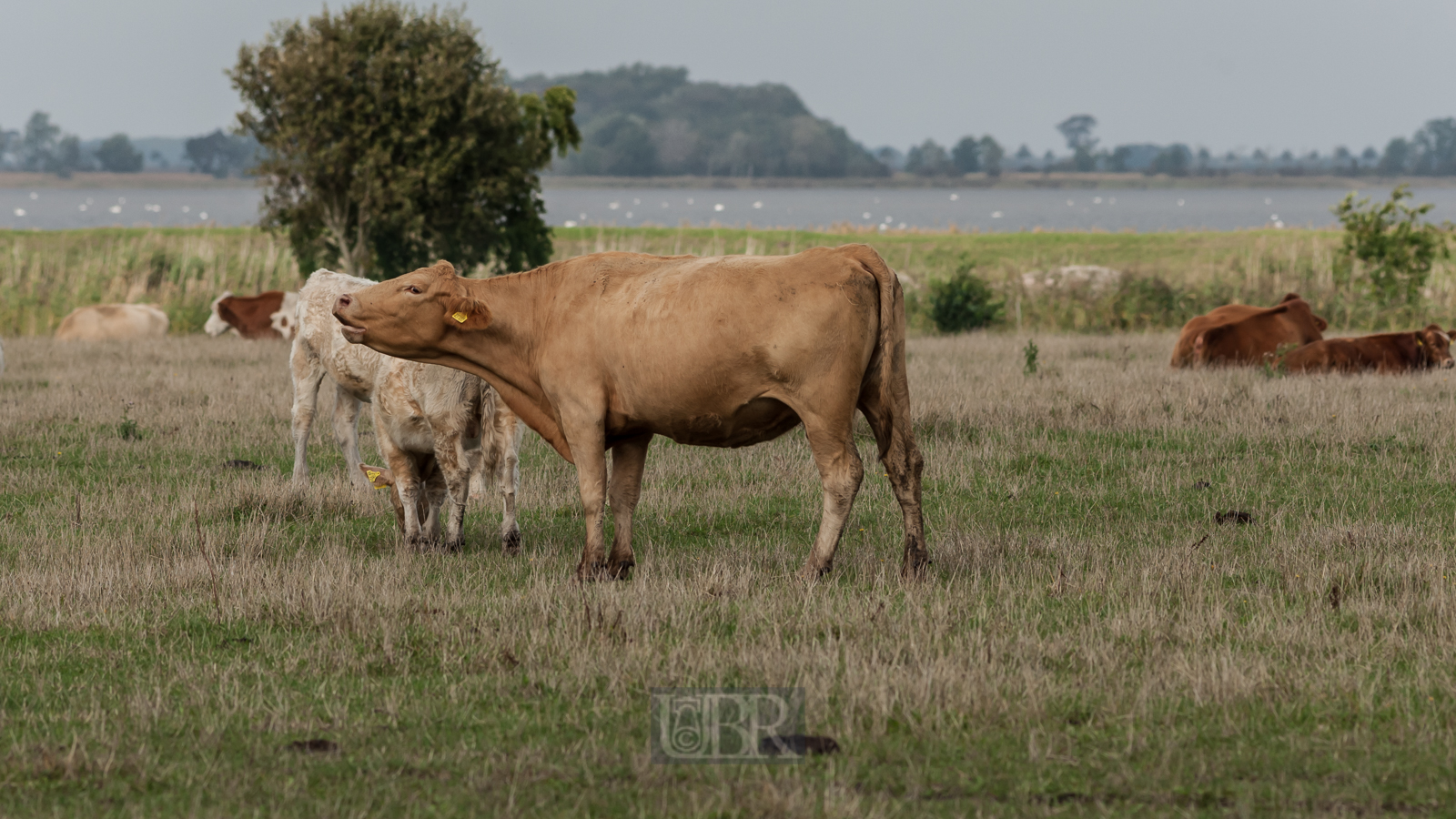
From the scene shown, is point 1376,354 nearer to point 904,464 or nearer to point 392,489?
point 904,464

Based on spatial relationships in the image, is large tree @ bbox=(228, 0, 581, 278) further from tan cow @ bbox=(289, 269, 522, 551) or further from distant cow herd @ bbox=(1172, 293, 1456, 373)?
tan cow @ bbox=(289, 269, 522, 551)

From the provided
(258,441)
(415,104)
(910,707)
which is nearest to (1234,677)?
(910,707)

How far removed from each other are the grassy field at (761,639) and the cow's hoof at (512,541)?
19 centimetres

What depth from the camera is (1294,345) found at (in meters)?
16.3

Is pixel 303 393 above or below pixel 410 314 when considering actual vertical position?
below

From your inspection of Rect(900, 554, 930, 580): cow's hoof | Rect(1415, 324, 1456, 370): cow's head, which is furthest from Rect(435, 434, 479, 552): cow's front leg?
Rect(1415, 324, 1456, 370): cow's head

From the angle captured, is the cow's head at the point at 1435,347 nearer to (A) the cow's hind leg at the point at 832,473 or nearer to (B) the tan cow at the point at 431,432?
(A) the cow's hind leg at the point at 832,473

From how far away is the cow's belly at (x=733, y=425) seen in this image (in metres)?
6.87

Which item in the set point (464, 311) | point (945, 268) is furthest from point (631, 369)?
point (945, 268)

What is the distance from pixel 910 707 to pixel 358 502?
216 inches

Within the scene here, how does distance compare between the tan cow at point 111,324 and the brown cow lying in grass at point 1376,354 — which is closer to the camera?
the brown cow lying in grass at point 1376,354

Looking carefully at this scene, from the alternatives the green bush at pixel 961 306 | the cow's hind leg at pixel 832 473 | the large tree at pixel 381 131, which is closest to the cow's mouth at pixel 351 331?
the cow's hind leg at pixel 832 473

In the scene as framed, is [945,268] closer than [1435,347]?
No

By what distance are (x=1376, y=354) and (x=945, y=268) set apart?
2050cm
